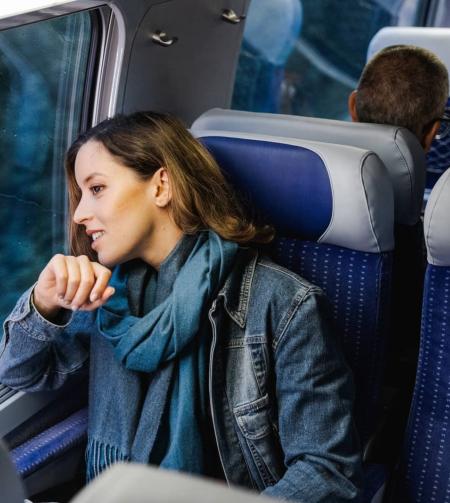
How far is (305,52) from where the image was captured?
9.38 m

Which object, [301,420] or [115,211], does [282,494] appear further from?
[115,211]

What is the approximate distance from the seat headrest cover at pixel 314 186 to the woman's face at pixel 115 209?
24 cm

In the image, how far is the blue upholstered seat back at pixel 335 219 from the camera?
1.64m

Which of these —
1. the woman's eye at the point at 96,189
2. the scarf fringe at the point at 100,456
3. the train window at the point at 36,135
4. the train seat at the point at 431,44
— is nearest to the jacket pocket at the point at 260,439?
the scarf fringe at the point at 100,456

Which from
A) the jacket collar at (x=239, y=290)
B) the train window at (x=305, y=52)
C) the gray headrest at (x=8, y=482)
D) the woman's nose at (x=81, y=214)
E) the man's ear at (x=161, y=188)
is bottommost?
the train window at (x=305, y=52)

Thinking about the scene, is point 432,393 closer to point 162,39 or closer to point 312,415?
point 312,415

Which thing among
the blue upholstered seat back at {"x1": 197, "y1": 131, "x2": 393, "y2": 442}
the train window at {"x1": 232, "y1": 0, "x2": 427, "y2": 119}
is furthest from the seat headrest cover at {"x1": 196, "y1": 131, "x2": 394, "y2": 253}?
the train window at {"x1": 232, "y1": 0, "x2": 427, "y2": 119}

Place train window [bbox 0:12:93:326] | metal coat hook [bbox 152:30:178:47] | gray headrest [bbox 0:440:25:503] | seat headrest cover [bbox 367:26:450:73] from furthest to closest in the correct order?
seat headrest cover [bbox 367:26:450:73] < metal coat hook [bbox 152:30:178:47] < train window [bbox 0:12:93:326] < gray headrest [bbox 0:440:25:503]

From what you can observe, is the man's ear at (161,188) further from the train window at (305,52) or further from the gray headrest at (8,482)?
the train window at (305,52)

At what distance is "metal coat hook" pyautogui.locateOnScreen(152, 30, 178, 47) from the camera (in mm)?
2291

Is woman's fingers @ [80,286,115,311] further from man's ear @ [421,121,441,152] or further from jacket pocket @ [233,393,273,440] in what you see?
man's ear @ [421,121,441,152]

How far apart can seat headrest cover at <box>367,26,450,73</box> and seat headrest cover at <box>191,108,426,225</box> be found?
5.32 ft

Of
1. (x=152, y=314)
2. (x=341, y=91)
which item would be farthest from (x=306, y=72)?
(x=152, y=314)

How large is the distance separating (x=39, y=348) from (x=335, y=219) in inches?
25.5
